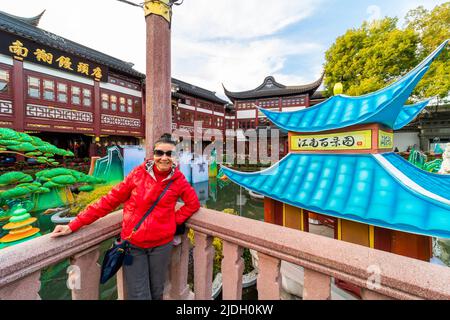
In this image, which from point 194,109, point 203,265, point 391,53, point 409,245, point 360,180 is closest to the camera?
point 203,265

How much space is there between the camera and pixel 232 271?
1.48 metres

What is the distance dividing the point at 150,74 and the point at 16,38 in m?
14.0

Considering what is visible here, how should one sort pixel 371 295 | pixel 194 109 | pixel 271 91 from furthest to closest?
1. pixel 271 91
2. pixel 194 109
3. pixel 371 295

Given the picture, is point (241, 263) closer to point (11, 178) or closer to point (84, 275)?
point (84, 275)

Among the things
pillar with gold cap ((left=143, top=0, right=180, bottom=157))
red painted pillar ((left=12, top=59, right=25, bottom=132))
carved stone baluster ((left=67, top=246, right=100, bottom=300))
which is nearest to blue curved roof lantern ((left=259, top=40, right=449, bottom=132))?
pillar with gold cap ((left=143, top=0, right=180, bottom=157))

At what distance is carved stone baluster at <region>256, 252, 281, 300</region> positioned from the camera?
132 cm

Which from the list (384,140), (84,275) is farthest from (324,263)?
(384,140)

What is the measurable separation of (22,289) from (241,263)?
1.39 meters

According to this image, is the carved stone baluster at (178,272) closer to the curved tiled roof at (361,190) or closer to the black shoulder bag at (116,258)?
the black shoulder bag at (116,258)

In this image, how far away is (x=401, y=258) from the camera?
42.7 inches

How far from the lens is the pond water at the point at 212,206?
4.62m

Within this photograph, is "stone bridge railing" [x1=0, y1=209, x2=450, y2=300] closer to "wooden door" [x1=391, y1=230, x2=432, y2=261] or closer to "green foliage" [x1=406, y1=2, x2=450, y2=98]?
"wooden door" [x1=391, y1=230, x2=432, y2=261]

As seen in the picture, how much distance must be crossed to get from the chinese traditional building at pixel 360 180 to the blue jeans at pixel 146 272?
8.03 feet
